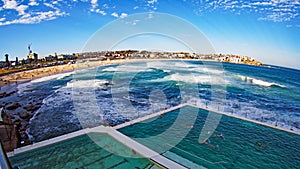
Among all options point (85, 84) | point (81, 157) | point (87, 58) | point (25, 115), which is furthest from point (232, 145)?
Result: point (87, 58)

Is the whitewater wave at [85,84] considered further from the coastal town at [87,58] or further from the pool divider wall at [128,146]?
the pool divider wall at [128,146]

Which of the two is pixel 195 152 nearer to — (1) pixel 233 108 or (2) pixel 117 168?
(2) pixel 117 168

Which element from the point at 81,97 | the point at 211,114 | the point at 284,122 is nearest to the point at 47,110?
the point at 81,97

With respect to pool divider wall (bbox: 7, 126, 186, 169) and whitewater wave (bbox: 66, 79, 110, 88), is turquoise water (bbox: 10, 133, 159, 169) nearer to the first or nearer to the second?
pool divider wall (bbox: 7, 126, 186, 169)

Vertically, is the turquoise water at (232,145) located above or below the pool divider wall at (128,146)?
below

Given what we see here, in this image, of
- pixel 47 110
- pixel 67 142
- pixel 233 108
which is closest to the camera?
pixel 67 142

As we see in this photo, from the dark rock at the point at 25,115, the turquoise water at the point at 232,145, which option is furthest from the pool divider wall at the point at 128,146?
the dark rock at the point at 25,115

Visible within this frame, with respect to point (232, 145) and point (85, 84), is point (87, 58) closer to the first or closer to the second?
point (85, 84)
